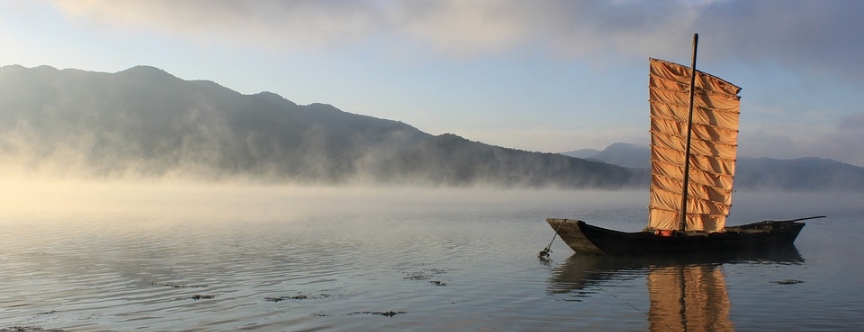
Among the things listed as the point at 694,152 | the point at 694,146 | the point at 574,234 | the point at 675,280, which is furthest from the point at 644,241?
the point at 694,146

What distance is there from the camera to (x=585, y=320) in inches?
671

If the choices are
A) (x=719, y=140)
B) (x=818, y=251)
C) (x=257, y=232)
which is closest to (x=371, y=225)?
(x=257, y=232)

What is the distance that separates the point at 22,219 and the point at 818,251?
2090 inches

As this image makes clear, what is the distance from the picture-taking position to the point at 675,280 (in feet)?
79.9

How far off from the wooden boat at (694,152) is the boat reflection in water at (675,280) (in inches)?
143

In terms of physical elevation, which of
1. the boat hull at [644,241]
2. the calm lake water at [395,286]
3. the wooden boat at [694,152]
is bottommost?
the calm lake water at [395,286]

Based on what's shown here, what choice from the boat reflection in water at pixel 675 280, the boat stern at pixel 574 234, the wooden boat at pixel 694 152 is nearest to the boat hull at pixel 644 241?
the boat stern at pixel 574 234

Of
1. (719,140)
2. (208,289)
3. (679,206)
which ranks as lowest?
(208,289)

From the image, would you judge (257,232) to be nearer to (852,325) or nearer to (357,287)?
(357,287)

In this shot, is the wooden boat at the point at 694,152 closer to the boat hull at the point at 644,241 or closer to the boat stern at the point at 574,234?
the boat hull at the point at 644,241

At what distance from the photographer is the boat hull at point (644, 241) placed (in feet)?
97.7

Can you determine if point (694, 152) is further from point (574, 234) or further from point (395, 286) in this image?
point (395, 286)

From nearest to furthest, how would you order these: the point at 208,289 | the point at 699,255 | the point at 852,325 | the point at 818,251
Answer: the point at 852,325, the point at 208,289, the point at 699,255, the point at 818,251

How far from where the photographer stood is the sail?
37500 millimetres
